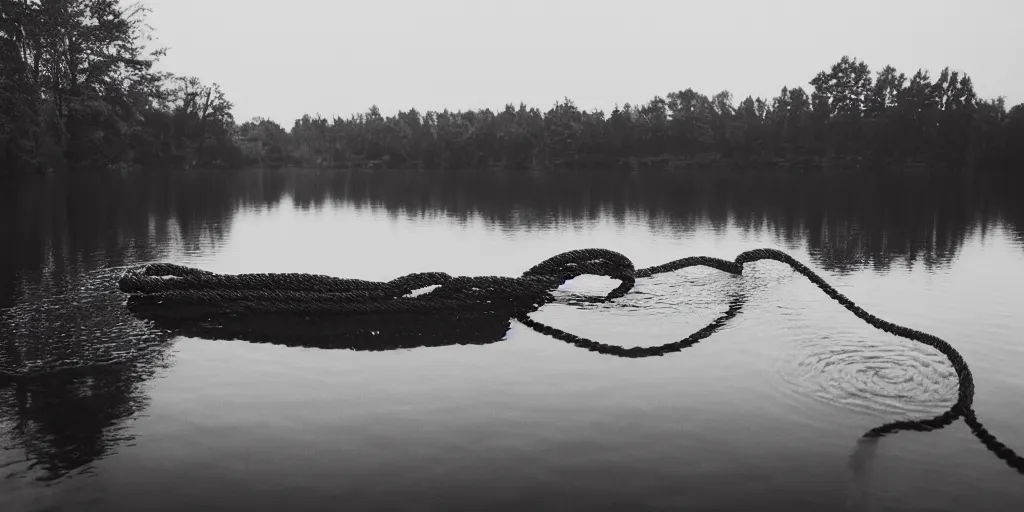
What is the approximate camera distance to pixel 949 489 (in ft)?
12.0

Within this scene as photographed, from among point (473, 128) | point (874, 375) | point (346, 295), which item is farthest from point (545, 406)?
point (473, 128)

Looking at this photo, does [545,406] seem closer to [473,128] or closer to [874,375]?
[874,375]

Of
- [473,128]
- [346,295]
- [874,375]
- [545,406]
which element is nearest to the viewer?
[545,406]

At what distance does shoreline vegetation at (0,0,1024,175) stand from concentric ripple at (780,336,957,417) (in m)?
36.2

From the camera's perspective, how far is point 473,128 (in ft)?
300

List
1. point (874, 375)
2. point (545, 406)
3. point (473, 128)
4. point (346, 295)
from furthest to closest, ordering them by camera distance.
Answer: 1. point (473, 128)
2. point (346, 295)
3. point (874, 375)
4. point (545, 406)

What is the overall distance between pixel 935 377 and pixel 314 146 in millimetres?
102647

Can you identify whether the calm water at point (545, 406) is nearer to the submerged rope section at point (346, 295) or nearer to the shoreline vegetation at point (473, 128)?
the submerged rope section at point (346, 295)

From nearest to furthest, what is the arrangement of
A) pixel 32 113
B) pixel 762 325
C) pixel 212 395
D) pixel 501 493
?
pixel 501 493 → pixel 212 395 → pixel 762 325 → pixel 32 113

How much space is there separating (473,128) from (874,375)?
87.8 m

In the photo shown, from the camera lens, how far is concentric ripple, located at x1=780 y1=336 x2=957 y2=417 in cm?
Result: 475

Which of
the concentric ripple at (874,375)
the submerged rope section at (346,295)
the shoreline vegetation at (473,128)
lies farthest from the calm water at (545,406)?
the shoreline vegetation at (473,128)

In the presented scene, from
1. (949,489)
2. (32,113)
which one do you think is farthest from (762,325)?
(32,113)

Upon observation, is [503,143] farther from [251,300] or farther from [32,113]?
[251,300]
